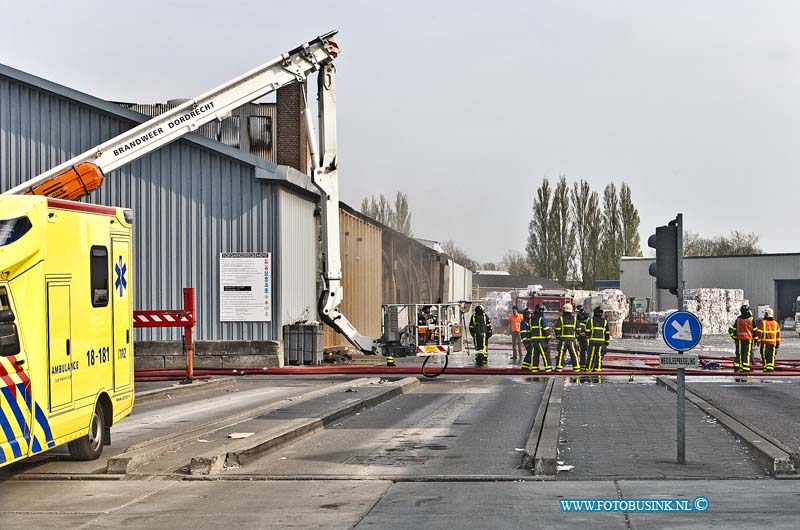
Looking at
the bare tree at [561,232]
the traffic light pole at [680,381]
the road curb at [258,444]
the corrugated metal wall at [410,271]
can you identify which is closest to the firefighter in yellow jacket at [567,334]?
the corrugated metal wall at [410,271]

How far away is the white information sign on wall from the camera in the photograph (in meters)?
27.8

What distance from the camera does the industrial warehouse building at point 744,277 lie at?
253ft

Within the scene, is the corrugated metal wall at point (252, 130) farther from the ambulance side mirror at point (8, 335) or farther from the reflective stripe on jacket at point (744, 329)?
the ambulance side mirror at point (8, 335)

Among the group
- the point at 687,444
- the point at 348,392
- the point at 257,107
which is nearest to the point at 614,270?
the point at 257,107

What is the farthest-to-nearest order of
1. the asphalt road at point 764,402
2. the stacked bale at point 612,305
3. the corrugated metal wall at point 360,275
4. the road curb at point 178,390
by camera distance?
1. the stacked bale at point 612,305
2. the corrugated metal wall at point 360,275
3. the road curb at point 178,390
4. the asphalt road at point 764,402

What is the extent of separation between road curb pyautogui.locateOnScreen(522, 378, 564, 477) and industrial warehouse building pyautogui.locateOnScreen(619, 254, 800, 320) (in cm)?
6205

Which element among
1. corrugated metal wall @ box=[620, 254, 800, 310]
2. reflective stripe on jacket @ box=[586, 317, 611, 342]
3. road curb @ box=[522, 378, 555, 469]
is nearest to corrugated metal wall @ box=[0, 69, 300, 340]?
reflective stripe on jacket @ box=[586, 317, 611, 342]

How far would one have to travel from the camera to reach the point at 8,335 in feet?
30.3

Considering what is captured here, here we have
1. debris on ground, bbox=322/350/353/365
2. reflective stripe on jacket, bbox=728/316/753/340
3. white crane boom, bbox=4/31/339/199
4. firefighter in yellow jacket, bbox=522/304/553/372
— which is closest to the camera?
white crane boom, bbox=4/31/339/199

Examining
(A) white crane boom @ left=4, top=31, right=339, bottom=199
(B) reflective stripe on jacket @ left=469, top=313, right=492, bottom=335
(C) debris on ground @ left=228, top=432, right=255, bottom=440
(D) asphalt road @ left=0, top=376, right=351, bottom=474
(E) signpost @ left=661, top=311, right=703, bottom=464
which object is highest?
(A) white crane boom @ left=4, top=31, right=339, bottom=199

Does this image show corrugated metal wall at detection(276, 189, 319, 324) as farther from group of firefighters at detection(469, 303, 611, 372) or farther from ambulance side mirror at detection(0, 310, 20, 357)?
ambulance side mirror at detection(0, 310, 20, 357)

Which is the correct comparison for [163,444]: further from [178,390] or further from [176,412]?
[178,390]

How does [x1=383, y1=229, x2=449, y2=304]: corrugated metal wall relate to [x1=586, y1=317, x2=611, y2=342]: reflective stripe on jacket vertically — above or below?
above

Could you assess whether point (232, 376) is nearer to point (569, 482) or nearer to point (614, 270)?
point (569, 482)
